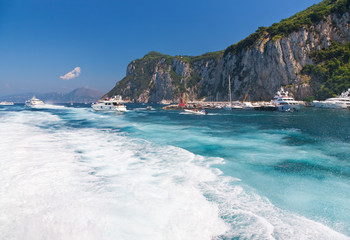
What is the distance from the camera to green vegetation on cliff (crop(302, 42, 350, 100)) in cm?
8731

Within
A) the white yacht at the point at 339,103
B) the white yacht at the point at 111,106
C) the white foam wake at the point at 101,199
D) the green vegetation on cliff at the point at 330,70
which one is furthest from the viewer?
the green vegetation on cliff at the point at 330,70

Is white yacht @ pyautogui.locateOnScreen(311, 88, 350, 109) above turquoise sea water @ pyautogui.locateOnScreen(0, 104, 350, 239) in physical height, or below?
above

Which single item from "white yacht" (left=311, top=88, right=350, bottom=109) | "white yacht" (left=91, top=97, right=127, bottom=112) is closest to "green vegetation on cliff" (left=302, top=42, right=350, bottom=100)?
"white yacht" (left=311, top=88, right=350, bottom=109)

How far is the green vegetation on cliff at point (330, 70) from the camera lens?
87.3m

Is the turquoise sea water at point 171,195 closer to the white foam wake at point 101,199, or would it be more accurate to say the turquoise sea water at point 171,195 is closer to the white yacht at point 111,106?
the white foam wake at point 101,199

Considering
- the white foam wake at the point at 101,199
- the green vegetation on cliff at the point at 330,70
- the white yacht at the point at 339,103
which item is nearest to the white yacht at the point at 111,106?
the white foam wake at the point at 101,199

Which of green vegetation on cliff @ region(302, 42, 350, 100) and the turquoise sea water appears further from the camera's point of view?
green vegetation on cliff @ region(302, 42, 350, 100)

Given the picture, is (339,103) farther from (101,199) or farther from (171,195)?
(101,199)

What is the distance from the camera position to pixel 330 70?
3669 inches

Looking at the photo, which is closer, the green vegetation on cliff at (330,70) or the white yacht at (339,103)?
the white yacht at (339,103)

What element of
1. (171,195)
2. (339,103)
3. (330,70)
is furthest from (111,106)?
(330,70)

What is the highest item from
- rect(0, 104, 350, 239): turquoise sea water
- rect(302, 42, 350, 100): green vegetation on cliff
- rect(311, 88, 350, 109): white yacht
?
rect(302, 42, 350, 100): green vegetation on cliff

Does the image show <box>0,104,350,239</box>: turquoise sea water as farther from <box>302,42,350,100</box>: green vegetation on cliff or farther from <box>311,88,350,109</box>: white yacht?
<box>302,42,350,100</box>: green vegetation on cliff

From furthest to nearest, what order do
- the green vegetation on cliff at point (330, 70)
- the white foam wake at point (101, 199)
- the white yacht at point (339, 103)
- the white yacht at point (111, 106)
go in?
the green vegetation on cliff at point (330, 70), the white yacht at point (111, 106), the white yacht at point (339, 103), the white foam wake at point (101, 199)
